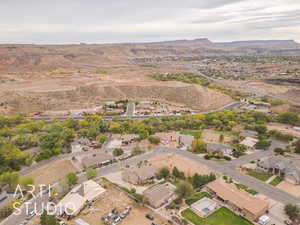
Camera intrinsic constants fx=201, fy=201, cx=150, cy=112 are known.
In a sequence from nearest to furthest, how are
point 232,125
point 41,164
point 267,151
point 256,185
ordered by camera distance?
point 256,185 < point 41,164 < point 267,151 < point 232,125

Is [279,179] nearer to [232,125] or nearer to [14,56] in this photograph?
[232,125]

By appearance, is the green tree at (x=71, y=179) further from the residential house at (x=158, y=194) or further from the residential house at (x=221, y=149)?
the residential house at (x=221, y=149)

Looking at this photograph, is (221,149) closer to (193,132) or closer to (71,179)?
(193,132)

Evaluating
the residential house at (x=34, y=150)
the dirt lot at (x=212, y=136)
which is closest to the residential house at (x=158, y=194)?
the dirt lot at (x=212, y=136)

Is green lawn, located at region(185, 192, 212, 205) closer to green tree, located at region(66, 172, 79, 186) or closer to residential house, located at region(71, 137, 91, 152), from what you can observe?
green tree, located at region(66, 172, 79, 186)

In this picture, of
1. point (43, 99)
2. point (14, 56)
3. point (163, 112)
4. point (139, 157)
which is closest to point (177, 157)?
point (139, 157)

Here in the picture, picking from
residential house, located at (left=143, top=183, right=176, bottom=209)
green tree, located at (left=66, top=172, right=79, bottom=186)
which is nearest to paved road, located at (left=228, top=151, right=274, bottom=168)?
residential house, located at (left=143, top=183, right=176, bottom=209)
